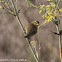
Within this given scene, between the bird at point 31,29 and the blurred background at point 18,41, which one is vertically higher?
the bird at point 31,29

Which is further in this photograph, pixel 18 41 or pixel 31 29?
pixel 18 41

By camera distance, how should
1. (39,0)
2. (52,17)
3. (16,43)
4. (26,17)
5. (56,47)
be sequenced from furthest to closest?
(16,43), (56,47), (26,17), (39,0), (52,17)

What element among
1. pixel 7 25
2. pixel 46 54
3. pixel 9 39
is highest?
pixel 7 25

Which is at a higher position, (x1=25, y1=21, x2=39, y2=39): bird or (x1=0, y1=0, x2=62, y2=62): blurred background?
(x1=25, y1=21, x2=39, y2=39): bird

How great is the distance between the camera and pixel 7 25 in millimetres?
1525

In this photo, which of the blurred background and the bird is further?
the blurred background

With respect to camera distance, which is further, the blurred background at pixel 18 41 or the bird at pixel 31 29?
the blurred background at pixel 18 41

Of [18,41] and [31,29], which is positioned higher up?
[31,29]

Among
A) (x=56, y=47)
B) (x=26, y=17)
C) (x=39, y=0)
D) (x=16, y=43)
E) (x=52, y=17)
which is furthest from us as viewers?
(x=16, y=43)

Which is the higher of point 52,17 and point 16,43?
point 52,17

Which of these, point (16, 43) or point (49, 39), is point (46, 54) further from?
point (16, 43)

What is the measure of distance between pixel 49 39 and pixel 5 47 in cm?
53

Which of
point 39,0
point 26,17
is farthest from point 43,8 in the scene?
point 26,17

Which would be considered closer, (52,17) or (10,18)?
(52,17)
